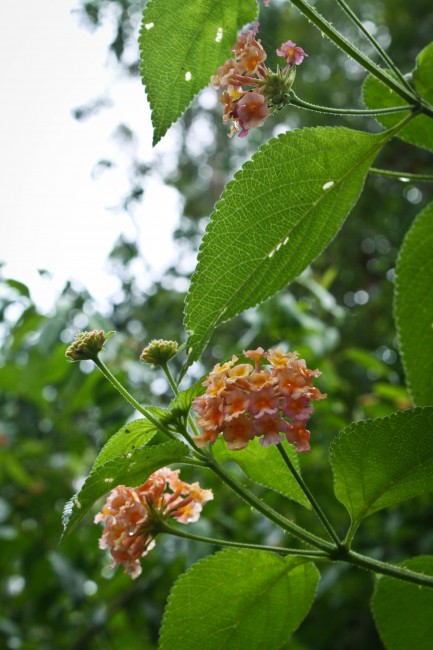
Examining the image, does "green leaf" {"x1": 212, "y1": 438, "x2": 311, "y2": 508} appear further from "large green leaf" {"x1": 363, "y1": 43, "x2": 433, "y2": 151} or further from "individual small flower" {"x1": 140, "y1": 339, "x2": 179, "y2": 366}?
"large green leaf" {"x1": 363, "y1": 43, "x2": 433, "y2": 151}

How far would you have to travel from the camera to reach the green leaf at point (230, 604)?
640 mm

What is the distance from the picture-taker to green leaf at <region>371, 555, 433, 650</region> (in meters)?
0.71

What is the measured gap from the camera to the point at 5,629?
192cm

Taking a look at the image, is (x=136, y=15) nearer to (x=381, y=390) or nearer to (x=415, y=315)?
(x=381, y=390)

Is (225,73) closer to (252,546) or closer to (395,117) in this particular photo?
(395,117)

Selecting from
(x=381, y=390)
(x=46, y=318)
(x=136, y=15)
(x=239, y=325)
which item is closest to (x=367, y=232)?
(x=239, y=325)

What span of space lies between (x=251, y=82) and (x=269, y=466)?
33 cm

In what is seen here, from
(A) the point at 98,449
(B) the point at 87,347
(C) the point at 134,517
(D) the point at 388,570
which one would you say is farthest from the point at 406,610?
(A) the point at 98,449

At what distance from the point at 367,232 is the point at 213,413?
15.1ft

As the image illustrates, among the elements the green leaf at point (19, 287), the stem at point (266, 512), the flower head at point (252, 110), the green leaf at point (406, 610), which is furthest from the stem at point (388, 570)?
the green leaf at point (19, 287)

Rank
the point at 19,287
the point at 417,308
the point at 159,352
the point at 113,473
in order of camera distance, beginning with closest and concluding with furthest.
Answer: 1. the point at 113,473
2. the point at 159,352
3. the point at 417,308
4. the point at 19,287

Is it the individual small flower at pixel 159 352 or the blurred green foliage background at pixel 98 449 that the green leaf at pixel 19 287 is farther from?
the individual small flower at pixel 159 352

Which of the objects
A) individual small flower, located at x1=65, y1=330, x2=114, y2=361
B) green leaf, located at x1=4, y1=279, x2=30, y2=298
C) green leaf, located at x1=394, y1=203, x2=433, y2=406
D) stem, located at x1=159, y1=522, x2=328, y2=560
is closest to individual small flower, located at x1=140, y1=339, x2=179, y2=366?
individual small flower, located at x1=65, y1=330, x2=114, y2=361

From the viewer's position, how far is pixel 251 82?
24.9 inches
